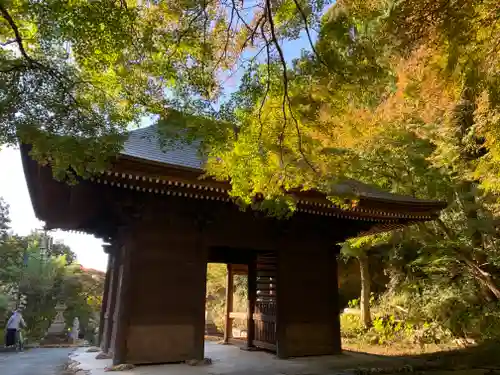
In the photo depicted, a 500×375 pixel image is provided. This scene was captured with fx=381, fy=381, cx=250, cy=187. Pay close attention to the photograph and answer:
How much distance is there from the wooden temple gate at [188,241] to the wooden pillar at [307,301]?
0.02 meters

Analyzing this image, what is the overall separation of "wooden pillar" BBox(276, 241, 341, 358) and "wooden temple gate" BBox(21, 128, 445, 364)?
0.07 ft

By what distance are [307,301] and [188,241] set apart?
3162 mm

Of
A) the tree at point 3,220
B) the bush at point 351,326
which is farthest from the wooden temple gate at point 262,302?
the tree at point 3,220

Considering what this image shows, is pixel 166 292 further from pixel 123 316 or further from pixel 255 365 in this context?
pixel 255 365

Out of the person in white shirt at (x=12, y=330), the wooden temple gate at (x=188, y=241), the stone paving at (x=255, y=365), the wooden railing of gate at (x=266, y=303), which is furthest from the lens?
the person in white shirt at (x=12, y=330)

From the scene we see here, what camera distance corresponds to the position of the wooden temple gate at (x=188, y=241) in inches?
272

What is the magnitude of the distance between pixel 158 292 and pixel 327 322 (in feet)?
13.4

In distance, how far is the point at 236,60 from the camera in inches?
219

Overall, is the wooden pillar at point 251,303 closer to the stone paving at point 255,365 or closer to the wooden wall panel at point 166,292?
the stone paving at point 255,365

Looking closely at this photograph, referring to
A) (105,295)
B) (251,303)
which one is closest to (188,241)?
(251,303)

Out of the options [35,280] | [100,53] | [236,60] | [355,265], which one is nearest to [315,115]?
[236,60]

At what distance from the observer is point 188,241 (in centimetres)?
786

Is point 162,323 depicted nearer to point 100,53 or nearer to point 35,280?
point 100,53

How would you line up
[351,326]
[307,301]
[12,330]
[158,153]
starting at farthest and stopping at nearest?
[351,326] → [12,330] → [307,301] → [158,153]
